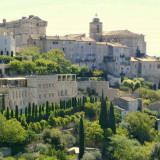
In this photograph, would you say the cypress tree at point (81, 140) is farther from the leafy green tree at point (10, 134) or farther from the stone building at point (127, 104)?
the stone building at point (127, 104)

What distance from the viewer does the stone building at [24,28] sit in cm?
8725

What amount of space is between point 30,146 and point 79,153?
5.55 m

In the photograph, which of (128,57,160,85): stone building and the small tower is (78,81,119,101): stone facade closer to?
(128,57,160,85): stone building

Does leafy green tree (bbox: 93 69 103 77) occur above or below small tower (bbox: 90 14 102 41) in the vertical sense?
below

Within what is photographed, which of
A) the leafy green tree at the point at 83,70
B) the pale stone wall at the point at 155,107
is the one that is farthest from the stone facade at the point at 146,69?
the pale stone wall at the point at 155,107

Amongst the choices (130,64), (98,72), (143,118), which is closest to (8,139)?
(143,118)

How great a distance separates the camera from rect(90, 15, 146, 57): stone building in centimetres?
9383

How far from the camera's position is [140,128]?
59.9 m

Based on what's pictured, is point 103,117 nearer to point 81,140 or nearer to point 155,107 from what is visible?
point 81,140

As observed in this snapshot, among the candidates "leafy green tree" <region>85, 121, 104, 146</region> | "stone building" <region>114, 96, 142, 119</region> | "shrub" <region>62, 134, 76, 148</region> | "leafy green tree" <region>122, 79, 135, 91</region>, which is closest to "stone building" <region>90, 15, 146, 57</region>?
"leafy green tree" <region>122, 79, 135, 91</region>

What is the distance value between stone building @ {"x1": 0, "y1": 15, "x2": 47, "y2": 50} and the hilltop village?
102 cm

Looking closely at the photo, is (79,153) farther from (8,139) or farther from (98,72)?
(98,72)

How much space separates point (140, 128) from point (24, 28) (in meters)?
37.3

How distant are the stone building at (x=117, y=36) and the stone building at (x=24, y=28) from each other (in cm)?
1027
